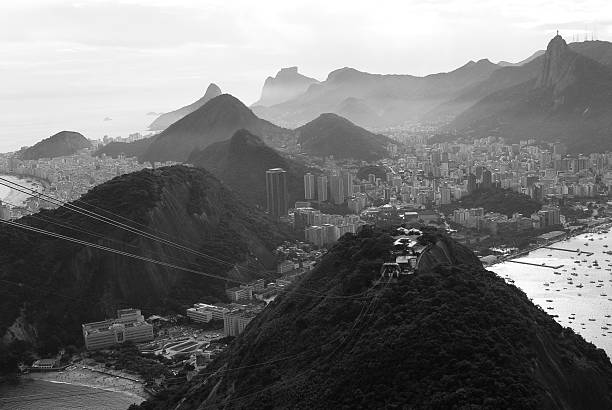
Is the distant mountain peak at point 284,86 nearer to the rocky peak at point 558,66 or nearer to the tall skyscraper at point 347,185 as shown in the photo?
the rocky peak at point 558,66

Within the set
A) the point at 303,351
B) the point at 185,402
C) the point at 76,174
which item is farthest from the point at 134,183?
the point at 76,174


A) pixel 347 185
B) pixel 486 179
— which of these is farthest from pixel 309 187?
pixel 486 179

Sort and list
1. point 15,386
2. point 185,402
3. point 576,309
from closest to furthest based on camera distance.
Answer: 1. point 185,402
2. point 15,386
3. point 576,309

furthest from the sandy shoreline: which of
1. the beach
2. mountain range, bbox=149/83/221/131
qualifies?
mountain range, bbox=149/83/221/131

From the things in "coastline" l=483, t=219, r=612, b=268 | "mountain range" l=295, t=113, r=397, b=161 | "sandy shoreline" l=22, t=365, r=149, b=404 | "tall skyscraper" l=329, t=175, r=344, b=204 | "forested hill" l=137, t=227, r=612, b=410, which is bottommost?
"sandy shoreline" l=22, t=365, r=149, b=404

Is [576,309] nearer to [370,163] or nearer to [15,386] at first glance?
[15,386]

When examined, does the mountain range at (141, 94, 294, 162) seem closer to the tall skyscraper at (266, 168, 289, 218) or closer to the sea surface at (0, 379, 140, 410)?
the tall skyscraper at (266, 168, 289, 218)
